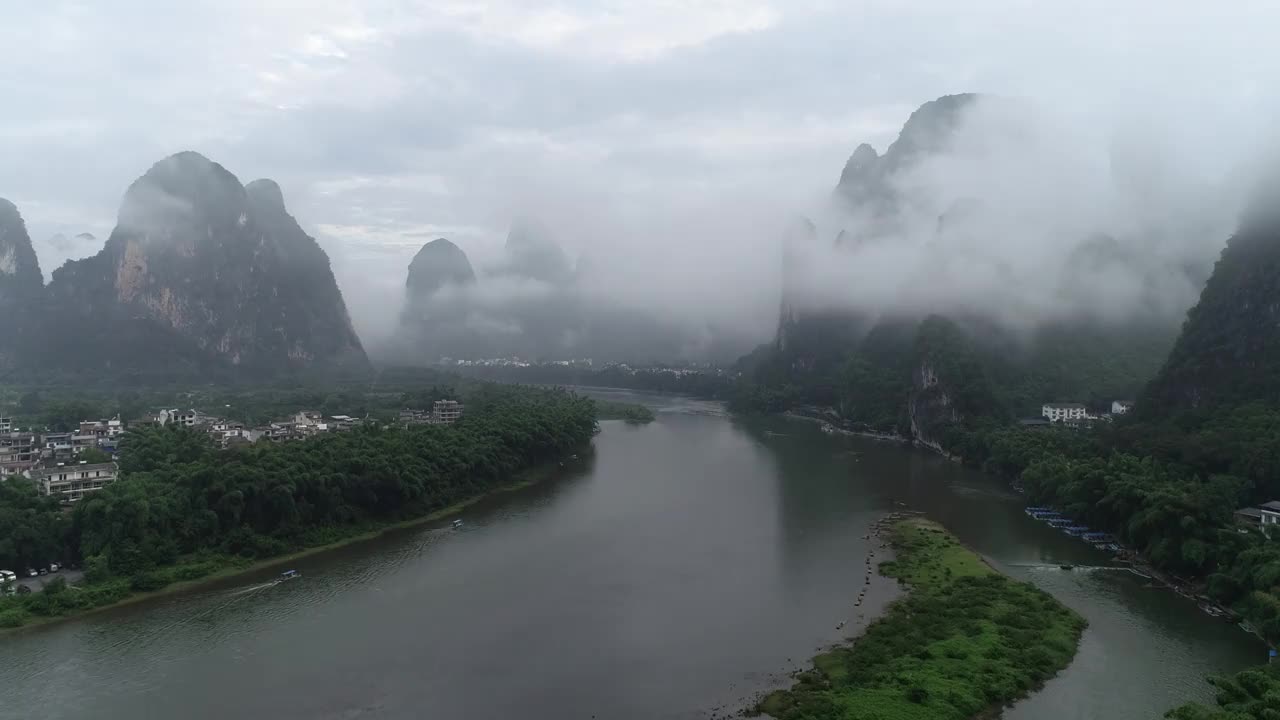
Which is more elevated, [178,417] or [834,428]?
[178,417]

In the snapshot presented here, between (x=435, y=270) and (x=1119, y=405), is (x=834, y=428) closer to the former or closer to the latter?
(x=1119, y=405)

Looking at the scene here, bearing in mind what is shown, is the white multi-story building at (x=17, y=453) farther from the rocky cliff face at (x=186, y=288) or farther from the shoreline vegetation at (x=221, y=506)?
the rocky cliff face at (x=186, y=288)

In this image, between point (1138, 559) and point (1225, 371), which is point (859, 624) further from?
point (1225, 371)

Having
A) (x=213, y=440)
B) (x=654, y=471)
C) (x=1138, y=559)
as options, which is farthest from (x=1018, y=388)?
(x=213, y=440)

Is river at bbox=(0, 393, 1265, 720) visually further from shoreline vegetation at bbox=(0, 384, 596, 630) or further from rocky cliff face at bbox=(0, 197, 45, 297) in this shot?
rocky cliff face at bbox=(0, 197, 45, 297)

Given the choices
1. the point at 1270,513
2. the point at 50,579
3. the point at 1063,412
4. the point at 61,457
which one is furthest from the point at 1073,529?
the point at 61,457

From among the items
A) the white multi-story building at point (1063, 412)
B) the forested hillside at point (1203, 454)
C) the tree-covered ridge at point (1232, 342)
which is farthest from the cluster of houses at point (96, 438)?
the tree-covered ridge at point (1232, 342)
